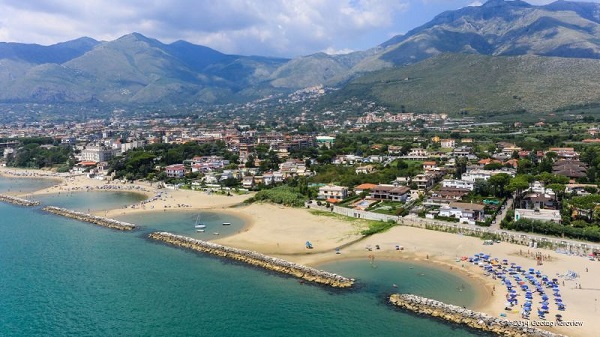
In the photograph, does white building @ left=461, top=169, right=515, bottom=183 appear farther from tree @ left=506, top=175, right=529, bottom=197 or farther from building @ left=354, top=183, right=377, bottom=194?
building @ left=354, top=183, right=377, bottom=194

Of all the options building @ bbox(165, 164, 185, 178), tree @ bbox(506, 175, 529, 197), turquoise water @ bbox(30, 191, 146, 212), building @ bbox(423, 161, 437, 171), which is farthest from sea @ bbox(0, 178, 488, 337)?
building @ bbox(423, 161, 437, 171)

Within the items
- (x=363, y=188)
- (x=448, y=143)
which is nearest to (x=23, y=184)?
(x=363, y=188)

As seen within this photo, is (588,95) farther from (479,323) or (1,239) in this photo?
(1,239)

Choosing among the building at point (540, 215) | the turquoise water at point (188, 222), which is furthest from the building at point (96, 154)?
the building at point (540, 215)

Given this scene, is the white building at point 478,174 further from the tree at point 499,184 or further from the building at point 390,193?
the building at point 390,193

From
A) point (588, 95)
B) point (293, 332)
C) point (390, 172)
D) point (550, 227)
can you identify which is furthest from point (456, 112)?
point (293, 332)

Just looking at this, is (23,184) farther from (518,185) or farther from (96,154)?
(518,185)
